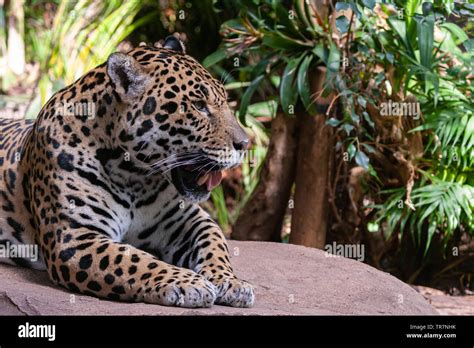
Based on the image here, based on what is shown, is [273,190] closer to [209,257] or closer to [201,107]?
[209,257]

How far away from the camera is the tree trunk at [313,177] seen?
8.77 m

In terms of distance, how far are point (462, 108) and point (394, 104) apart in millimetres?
684

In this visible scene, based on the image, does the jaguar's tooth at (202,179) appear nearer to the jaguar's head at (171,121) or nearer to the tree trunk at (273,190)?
the jaguar's head at (171,121)

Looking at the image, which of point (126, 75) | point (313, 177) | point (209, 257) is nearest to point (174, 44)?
point (126, 75)

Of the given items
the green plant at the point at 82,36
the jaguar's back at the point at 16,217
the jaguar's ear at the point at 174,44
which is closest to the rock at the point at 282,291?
the jaguar's back at the point at 16,217

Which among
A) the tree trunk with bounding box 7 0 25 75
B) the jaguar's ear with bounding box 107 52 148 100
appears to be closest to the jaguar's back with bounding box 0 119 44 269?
the jaguar's ear with bounding box 107 52 148 100

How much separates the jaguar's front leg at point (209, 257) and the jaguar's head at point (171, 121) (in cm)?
58

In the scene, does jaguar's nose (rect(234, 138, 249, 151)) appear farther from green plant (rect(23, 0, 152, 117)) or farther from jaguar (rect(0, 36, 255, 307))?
green plant (rect(23, 0, 152, 117))

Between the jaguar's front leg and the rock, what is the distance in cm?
11

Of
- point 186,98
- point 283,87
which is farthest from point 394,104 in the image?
point 186,98

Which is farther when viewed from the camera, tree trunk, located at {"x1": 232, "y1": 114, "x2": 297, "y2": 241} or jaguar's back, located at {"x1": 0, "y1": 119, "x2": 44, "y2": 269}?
tree trunk, located at {"x1": 232, "y1": 114, "x2": 297, "y2": 241}

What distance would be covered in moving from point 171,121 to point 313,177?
3904mm

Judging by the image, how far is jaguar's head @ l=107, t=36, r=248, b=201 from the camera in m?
5.23

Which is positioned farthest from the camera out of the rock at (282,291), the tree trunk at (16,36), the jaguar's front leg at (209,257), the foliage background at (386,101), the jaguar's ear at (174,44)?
the tree trunk at (16,36)
